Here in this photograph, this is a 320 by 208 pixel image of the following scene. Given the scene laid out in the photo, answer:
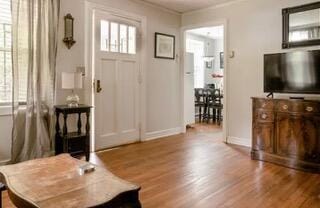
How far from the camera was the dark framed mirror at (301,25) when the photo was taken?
148 inches

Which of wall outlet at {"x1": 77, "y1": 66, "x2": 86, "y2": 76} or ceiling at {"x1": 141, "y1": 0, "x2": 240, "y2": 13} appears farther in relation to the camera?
ceiling at {"x1": 141, "y1": 0, "x2": 240, "y2": 13}

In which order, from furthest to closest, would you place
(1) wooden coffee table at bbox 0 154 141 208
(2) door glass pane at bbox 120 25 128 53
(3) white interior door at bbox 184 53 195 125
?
(3) white interior door at bbox 184 53 195 125
(2) door glass pane at bbox 120 25 128 53
(1) wooden coffee table at bbox 0 154 141 208

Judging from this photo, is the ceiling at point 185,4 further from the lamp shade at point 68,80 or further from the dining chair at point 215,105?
the dining chair at point 215,105

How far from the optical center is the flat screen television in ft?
11.4

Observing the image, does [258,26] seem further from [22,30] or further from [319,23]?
[22,30]

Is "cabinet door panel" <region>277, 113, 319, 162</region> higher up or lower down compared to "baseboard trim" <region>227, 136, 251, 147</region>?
higher up

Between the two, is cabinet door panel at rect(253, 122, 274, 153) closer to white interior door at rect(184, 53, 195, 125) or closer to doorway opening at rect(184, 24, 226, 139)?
doorway opening at rect(184, 24, 226, 139)

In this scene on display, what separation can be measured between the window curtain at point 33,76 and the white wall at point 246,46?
293 cm

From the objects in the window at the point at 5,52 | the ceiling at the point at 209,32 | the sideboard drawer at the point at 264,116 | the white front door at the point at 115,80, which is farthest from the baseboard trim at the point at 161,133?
the ceiling at the point at 209,32

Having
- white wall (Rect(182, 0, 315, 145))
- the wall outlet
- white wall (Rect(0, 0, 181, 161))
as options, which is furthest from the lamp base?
white wall (Rect(182, 0, 315, 145))

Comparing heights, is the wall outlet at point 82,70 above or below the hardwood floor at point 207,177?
above

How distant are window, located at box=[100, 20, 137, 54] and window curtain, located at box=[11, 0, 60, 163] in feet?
2.94

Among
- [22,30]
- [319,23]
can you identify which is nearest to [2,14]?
[22,30]

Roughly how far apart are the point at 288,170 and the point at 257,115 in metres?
0.83
